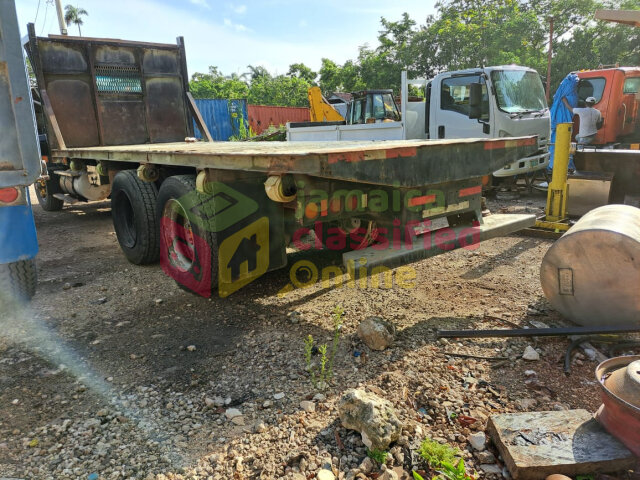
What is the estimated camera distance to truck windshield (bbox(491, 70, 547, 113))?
26.4ft

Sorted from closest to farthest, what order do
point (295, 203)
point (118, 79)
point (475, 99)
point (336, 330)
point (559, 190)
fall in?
point (295, 203) < point (336, 330) < point (559, 190) < point (118, 79) < point (475, 99)

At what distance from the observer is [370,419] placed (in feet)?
6.68

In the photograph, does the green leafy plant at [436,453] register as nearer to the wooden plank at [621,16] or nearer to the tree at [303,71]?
the wooden plank at [621,16]

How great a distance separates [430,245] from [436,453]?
5.27 ft

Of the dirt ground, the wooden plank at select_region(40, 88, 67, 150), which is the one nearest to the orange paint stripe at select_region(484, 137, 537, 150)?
the dirt ground

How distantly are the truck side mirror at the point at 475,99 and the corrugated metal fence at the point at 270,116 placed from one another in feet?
51.2

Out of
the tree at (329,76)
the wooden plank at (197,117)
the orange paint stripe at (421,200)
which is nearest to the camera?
the orange paint stripe at (421,200)

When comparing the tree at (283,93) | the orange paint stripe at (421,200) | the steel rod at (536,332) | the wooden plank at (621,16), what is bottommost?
the steel rod at (536,332)

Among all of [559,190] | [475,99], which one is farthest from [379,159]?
[475,99]

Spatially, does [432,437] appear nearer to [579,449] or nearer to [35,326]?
[579,449]

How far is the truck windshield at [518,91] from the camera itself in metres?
8.05

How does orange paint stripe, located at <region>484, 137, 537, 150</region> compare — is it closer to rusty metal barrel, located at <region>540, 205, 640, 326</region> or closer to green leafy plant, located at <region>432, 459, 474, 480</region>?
rusty metal barrel, located at <region>540, 205, 640, 326</region>

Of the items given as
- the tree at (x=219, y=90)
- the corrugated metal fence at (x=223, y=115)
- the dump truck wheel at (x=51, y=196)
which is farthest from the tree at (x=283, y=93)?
the dump truck wheel at (x=51, y=196)

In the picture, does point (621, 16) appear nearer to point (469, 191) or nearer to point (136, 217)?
point (469, 191)
